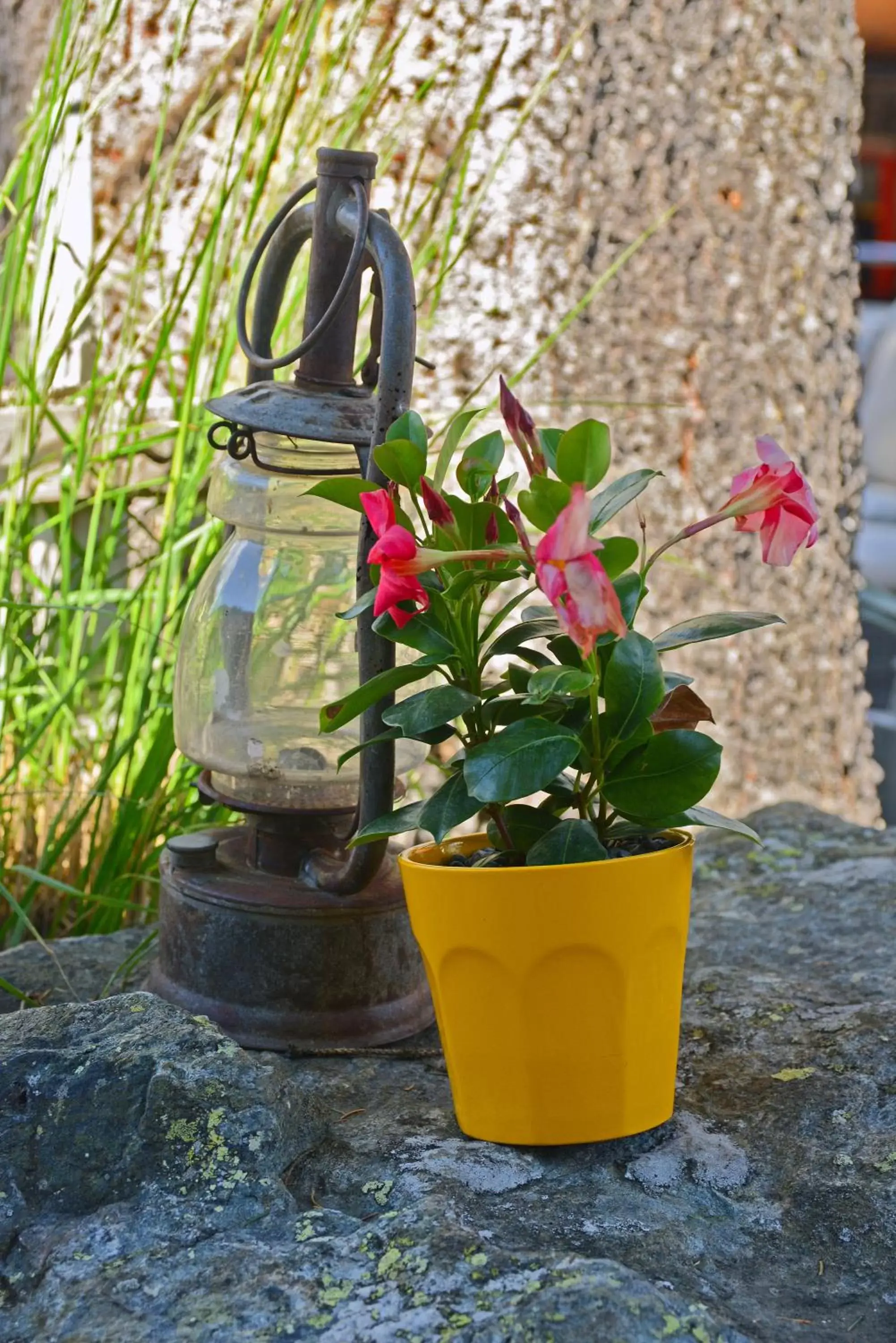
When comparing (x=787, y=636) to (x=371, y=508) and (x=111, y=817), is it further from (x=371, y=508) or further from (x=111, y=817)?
(x=371, y=508)

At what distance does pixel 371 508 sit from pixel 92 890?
2.98ft

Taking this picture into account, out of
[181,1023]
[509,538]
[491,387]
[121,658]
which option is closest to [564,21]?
[491,387]

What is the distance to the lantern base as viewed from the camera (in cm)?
131

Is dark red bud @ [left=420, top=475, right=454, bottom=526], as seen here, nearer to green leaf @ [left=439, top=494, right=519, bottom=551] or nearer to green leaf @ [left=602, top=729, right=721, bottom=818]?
green leaf @ [left=439, top=494, right=519, bottom=551]

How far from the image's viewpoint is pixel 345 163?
1.24 m

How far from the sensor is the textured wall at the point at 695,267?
A: 2336mm

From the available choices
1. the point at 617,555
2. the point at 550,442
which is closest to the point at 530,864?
the point at 617,555

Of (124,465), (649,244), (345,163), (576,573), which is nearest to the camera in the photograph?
(576,573)

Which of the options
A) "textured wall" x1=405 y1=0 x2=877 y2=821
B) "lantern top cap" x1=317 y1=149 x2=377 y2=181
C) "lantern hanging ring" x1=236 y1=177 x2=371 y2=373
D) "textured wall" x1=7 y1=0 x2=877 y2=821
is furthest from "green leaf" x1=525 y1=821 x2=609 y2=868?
"textured wall" x1=405 y1=0 x2=877 y2=821

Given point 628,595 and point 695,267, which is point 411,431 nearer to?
point 628,595

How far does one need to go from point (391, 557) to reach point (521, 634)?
0.18m

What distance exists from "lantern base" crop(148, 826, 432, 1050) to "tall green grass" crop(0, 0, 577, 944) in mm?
157

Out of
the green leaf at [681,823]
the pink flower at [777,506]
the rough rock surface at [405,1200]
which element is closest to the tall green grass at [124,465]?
the rough rock surface at [405,1200]

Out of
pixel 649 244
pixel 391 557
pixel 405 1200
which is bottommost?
pixel 405 1200
